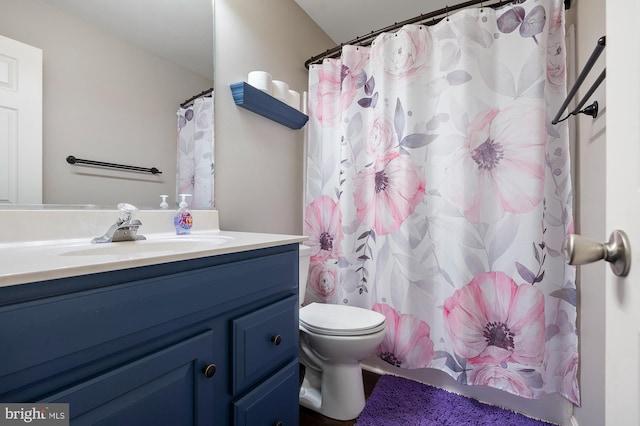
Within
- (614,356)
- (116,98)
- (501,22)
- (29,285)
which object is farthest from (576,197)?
(116,98)

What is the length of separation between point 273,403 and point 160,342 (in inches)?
19.7

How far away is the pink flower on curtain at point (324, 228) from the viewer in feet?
5.95

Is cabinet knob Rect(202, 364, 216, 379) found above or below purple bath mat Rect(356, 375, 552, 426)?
above

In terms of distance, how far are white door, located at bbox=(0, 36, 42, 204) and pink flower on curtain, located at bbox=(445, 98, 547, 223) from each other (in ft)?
5.36

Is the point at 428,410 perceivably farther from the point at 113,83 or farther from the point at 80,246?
the point at 113,83

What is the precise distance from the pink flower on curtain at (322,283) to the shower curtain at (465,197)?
6 centimetres

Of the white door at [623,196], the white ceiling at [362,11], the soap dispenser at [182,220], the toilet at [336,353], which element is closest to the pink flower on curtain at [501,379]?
the toilet at [336,353]

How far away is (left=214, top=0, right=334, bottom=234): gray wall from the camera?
146 centimetres

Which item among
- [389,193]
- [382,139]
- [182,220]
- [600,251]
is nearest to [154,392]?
[182,220]

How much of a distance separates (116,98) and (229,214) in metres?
0.67

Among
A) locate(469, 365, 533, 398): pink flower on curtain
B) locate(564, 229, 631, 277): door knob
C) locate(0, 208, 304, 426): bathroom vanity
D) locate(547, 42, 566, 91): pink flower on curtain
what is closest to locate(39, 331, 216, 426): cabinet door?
locate(0, 208, 304, 426): bathroom vanity

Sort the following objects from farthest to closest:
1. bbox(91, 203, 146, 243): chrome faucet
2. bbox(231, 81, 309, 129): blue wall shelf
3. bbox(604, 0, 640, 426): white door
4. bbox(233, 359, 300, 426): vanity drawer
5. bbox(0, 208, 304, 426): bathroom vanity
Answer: bbox(231, 81, 309, 129): blue wall shelf → bbox(91, 203, 146, 243): chrome faucet → bbox(233, 359, 300, 426): vanity drawer → bbox(0, 208, 304, 426): bathroom vanity → bbox(604, 0, 640, 426): white door

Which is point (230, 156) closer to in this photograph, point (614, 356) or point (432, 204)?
point (432, 204)

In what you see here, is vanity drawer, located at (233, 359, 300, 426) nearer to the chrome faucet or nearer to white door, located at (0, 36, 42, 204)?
the chrome faucet
